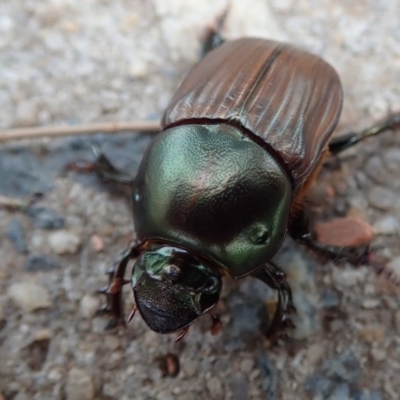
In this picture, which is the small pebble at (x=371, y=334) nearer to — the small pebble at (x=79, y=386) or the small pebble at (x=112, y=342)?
the small pebble at (x=112, y=342)

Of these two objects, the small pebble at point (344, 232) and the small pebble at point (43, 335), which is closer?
the small pebble at point (43, 335)

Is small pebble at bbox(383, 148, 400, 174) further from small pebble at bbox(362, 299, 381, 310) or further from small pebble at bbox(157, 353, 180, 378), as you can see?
small pebble at bbox(157, 353, 180, 378)

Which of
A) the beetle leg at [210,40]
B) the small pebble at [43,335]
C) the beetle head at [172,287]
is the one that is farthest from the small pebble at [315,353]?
the beetle leg at [210,40]

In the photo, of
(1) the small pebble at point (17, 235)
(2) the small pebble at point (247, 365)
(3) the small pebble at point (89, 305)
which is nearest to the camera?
(2) the small pebble at point (247, 365)

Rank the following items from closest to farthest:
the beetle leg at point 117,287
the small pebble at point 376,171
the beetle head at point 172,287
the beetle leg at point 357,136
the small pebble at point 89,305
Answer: the beetle head at point 172,287 → the beetle leg at point 117,287 → the small pebble at point 89,305 → the beetle leg at point 357,136 → the small pebble at point 376,171

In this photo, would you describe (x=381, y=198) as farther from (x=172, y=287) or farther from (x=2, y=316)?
(x=2, y=316)

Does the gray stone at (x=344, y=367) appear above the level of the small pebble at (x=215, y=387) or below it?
above

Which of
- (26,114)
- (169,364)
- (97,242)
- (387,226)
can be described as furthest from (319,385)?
(26,114)
